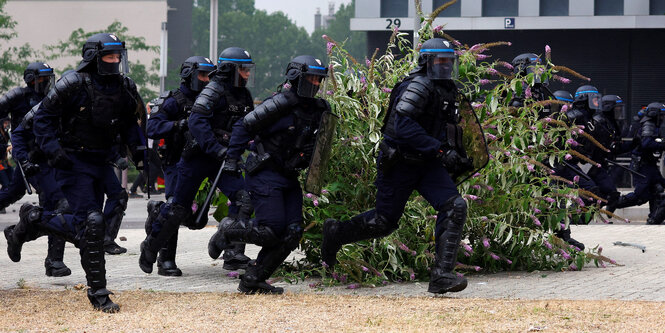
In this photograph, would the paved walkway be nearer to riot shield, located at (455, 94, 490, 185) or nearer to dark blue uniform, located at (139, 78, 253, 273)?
dark blue uniform, located at (139, 78, 253, 273)

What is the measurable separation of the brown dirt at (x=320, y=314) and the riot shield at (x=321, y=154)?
810 mm

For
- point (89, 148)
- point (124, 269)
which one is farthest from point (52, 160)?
point (124, 269)

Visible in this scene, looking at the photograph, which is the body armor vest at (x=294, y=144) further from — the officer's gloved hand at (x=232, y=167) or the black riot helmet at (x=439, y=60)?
the black riot helmet at (x=439, y=60)

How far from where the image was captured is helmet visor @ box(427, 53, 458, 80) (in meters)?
7.32

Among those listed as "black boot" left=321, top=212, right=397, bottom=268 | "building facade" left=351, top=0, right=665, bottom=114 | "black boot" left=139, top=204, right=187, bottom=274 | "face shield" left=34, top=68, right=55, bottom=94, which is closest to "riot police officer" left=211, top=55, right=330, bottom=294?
"black boot" left=321, top=212, right=397, bottom=268

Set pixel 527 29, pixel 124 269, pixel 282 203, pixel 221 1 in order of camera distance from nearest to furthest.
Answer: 1. pixel 282 203
2. pixel 124 269
3. pixel 527 29
4. pixel 221 1

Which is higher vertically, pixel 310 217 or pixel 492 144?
pixel 492 144

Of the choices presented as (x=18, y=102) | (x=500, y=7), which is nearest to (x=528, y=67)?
(x=18, y=102)

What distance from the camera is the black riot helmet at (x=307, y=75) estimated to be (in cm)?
740

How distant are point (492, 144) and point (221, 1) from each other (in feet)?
358

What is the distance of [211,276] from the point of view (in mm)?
9016

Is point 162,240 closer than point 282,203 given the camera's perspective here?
No

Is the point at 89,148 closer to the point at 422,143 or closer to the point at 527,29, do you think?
the point at 422,143

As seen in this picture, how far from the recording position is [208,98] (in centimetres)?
847
